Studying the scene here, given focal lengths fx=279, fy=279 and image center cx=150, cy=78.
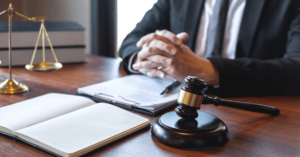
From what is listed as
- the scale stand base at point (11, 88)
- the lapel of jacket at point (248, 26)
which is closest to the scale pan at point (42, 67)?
the scale stand base at point (11, 88)

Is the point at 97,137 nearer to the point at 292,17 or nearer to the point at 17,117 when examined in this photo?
the point at 17,117

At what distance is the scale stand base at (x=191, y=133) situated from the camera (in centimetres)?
61

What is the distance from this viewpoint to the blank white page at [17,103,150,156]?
22.9 inches

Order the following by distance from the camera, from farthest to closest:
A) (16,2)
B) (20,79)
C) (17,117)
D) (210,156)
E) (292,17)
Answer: (16,2) < (292,17) < (20,79) < (17,117) < (210,156)

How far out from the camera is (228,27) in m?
1.60

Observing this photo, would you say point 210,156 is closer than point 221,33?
Yes

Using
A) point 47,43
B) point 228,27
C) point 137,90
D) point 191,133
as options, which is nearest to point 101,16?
point 47,43

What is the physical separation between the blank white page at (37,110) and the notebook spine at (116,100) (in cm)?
9

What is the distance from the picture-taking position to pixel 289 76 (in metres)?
1.18

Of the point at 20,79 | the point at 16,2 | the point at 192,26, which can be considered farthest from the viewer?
the point at 16,2

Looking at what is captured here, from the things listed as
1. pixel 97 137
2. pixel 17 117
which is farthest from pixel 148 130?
pixel 17 117

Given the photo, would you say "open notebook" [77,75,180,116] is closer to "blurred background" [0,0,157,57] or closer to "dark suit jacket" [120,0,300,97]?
"dark suit jacket" [120,0,300,97]

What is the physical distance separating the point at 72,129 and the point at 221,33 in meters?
1.09

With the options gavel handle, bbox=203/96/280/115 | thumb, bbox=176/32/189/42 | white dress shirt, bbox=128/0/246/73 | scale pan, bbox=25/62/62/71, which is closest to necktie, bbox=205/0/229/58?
white dress shirt, bbox=128/0/246/73
